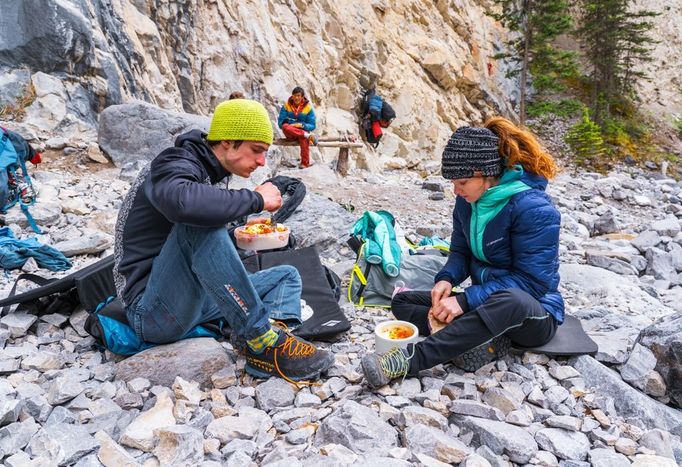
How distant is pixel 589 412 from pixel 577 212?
9.29m

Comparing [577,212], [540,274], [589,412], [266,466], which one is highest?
[540,274]

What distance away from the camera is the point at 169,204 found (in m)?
2.45

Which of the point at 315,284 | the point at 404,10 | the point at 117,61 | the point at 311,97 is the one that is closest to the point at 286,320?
the point at 315,284

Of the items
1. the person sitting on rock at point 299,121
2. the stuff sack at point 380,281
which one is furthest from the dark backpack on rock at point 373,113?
the stuff sack at point 380,281

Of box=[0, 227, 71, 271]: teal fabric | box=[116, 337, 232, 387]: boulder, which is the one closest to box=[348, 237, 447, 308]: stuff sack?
box=[116, 337, 232, 387]: boulder

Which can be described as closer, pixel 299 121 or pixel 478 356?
pixel 478 356

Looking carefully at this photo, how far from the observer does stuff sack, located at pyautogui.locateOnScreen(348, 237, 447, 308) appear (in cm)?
465

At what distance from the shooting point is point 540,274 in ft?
9.80

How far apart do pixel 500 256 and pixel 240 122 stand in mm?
1853

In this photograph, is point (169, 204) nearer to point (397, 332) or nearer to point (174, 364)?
point (174, 364)

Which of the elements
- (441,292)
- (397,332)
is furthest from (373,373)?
(441,292)

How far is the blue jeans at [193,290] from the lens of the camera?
8.62 ft

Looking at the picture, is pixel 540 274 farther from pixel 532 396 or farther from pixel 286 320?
pixel 286 320

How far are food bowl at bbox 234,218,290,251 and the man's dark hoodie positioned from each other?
7.08 feet
